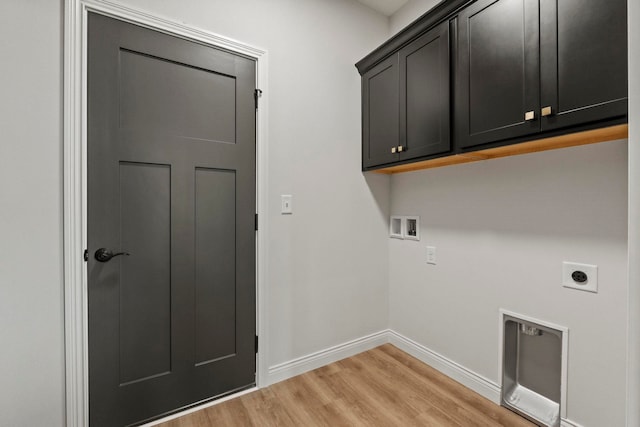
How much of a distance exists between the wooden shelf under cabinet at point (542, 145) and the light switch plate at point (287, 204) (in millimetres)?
894

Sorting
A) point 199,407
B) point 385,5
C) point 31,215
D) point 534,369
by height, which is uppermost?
point 385,5

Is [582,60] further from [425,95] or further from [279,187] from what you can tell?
[279,187]

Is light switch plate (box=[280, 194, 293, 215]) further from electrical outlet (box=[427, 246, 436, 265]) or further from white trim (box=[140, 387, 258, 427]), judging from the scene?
white trim (box=[140, 387, 258, 427])

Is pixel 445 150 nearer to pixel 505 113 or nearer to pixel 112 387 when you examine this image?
pixel 505 113

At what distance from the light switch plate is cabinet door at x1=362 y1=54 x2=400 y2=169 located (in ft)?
2.45

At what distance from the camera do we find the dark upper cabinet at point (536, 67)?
1.15 m

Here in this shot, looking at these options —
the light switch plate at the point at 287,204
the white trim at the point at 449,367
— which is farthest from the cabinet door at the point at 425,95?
the white trim at the point at 449,367

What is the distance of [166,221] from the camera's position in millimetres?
1704

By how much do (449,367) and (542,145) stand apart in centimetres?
159

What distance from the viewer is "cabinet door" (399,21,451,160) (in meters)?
1.78

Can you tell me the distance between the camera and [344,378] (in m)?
2.09

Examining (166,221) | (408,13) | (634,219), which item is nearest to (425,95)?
(408,13)

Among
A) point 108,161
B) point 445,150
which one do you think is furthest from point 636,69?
point 108,161

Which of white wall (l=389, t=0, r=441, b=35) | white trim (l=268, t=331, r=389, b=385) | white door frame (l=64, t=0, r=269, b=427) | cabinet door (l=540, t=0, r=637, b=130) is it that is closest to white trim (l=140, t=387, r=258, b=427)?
white trim (l=268, t=331, r=389, b=385)
